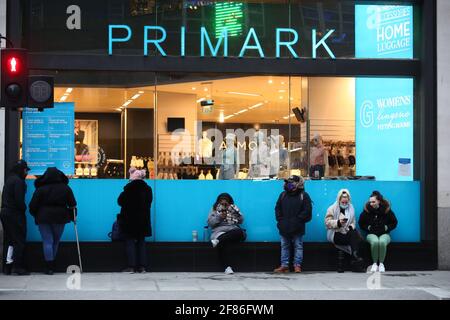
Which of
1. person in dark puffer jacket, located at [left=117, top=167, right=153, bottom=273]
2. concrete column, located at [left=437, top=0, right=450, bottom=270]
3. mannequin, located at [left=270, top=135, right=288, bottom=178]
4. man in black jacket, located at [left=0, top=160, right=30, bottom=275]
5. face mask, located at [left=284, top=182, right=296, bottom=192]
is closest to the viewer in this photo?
man in black jacket, located at [left=0, top=160, right=30, bottom=275]

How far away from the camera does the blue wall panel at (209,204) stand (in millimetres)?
15250

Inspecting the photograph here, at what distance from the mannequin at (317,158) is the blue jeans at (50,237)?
15.4 feet

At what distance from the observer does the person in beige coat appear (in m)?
15.0

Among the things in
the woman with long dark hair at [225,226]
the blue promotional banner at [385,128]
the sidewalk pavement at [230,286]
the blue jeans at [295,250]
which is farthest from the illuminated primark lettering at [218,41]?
the sidewalk pavement at [230,286]

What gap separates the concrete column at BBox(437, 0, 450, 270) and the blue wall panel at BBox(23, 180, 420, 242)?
49 centimetres

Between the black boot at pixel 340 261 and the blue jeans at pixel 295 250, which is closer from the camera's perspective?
the blue jeans at pixel 295 250

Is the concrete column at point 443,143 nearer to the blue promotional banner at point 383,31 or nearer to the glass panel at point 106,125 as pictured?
the blue promotional banner at point 383,31

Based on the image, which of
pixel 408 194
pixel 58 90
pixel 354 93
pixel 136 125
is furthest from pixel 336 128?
pixel 58 90

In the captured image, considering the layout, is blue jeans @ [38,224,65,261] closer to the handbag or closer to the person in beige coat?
the handbag

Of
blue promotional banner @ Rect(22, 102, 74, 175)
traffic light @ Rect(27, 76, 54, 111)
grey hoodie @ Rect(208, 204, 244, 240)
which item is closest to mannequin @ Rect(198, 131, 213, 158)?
grey hoodie @ Rect(208, 204, 244, 240)

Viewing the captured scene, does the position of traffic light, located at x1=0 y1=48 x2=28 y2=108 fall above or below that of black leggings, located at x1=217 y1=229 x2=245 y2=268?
above

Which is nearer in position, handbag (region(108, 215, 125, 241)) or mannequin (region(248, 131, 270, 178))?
handbag (region(108, 215, 125, 241))

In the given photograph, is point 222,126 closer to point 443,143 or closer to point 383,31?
point 383,31

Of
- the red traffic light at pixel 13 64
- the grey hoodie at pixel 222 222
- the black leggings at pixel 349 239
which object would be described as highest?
the red traffic light at pixel 13 64
